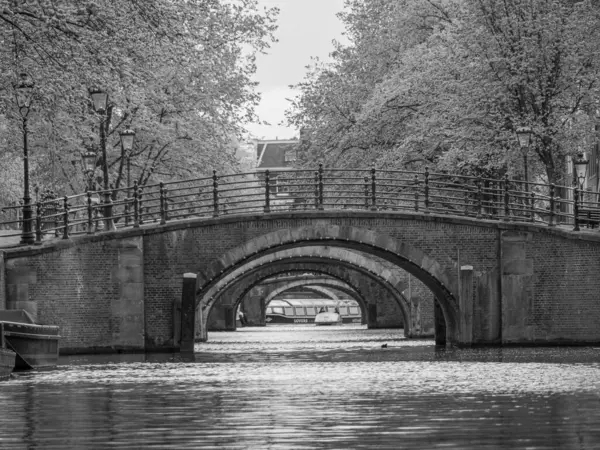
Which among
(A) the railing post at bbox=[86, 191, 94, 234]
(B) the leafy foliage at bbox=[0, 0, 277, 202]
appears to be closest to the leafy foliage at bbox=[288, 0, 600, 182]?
(B) the leafy foliage at bbox=[0, 0, 277, 202]

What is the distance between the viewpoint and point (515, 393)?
779 inches

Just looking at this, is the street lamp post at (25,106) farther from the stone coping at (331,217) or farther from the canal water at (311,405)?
the canal water at (311,405)

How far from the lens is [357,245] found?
37438 millimetres

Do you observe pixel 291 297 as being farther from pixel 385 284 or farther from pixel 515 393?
pixel 515 393

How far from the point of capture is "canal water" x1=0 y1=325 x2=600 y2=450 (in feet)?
46.0

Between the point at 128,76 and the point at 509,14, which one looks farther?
the point at 509,14

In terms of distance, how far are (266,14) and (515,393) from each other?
107ft

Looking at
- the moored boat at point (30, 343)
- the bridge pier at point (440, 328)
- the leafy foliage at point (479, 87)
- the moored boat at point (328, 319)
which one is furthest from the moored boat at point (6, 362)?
the moored boat at point (328, 319)

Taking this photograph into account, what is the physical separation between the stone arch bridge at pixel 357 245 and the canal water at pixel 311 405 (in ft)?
16.1

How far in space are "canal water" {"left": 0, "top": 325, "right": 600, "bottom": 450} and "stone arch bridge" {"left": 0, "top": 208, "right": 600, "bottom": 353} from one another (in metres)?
4.89

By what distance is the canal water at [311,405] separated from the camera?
46.0 ft

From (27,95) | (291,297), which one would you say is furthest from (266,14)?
(291,297)

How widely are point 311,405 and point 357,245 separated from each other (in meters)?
19.8

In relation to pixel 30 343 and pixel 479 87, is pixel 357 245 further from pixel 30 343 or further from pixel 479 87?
pixel 30 343
